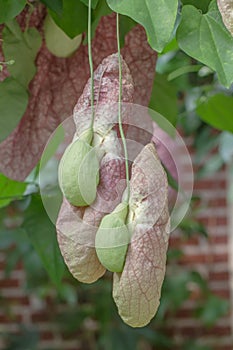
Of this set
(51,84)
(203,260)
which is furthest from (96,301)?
(51,84)

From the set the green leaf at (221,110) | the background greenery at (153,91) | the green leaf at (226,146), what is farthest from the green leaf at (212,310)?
the green leaf at (221,110)

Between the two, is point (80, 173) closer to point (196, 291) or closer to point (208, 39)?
point (208, 39)

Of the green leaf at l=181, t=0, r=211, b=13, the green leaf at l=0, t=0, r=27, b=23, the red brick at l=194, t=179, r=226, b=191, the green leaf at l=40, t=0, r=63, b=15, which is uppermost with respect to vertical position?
the green leaf at l=0, t=0, r=27, b=23

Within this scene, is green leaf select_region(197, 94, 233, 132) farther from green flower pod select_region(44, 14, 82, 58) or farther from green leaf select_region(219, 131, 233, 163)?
green leaf select_region(219, 131, 233, 163)

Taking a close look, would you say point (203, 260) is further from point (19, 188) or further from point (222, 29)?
point (222, 29)

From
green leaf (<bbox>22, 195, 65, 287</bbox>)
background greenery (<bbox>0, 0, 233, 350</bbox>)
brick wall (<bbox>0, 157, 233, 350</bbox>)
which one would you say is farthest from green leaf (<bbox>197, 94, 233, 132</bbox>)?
brick wall (<bbox>0, 157, 233, 350</bbox>)

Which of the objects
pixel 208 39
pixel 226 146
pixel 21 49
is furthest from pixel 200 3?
pixel 226 146
